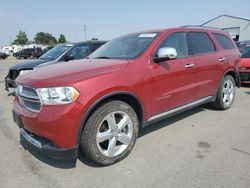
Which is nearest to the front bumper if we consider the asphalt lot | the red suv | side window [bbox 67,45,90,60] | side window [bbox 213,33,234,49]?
the red suv

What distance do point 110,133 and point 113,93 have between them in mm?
541

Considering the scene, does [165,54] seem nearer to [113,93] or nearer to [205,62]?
[113,93]

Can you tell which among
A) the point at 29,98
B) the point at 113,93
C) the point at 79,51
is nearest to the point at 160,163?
the point at 113,93

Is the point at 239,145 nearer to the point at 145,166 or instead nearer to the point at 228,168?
the point at 228,168

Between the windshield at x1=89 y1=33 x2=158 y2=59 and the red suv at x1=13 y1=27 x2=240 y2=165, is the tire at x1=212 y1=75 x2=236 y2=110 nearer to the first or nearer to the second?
the red suv at x1=13 y1=27 x2=240 y2=165

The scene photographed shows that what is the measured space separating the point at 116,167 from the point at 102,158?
0.78 ft

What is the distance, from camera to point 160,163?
326 cm

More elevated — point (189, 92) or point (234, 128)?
point (189, 92)

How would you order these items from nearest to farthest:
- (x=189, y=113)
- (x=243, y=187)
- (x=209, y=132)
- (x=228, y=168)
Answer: (x=243, y=187), (x=228, y=168), (x=209, y=132), (x=189, y=113)

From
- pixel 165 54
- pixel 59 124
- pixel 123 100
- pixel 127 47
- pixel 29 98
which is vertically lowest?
pixel 59 124

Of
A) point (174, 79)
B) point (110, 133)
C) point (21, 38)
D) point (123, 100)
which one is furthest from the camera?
point (21, 38)

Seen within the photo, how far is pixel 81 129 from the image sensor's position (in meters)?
2.88

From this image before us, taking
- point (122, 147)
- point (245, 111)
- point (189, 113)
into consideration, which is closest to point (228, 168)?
point (122, 147)

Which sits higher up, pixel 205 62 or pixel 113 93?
pixel 205 62
